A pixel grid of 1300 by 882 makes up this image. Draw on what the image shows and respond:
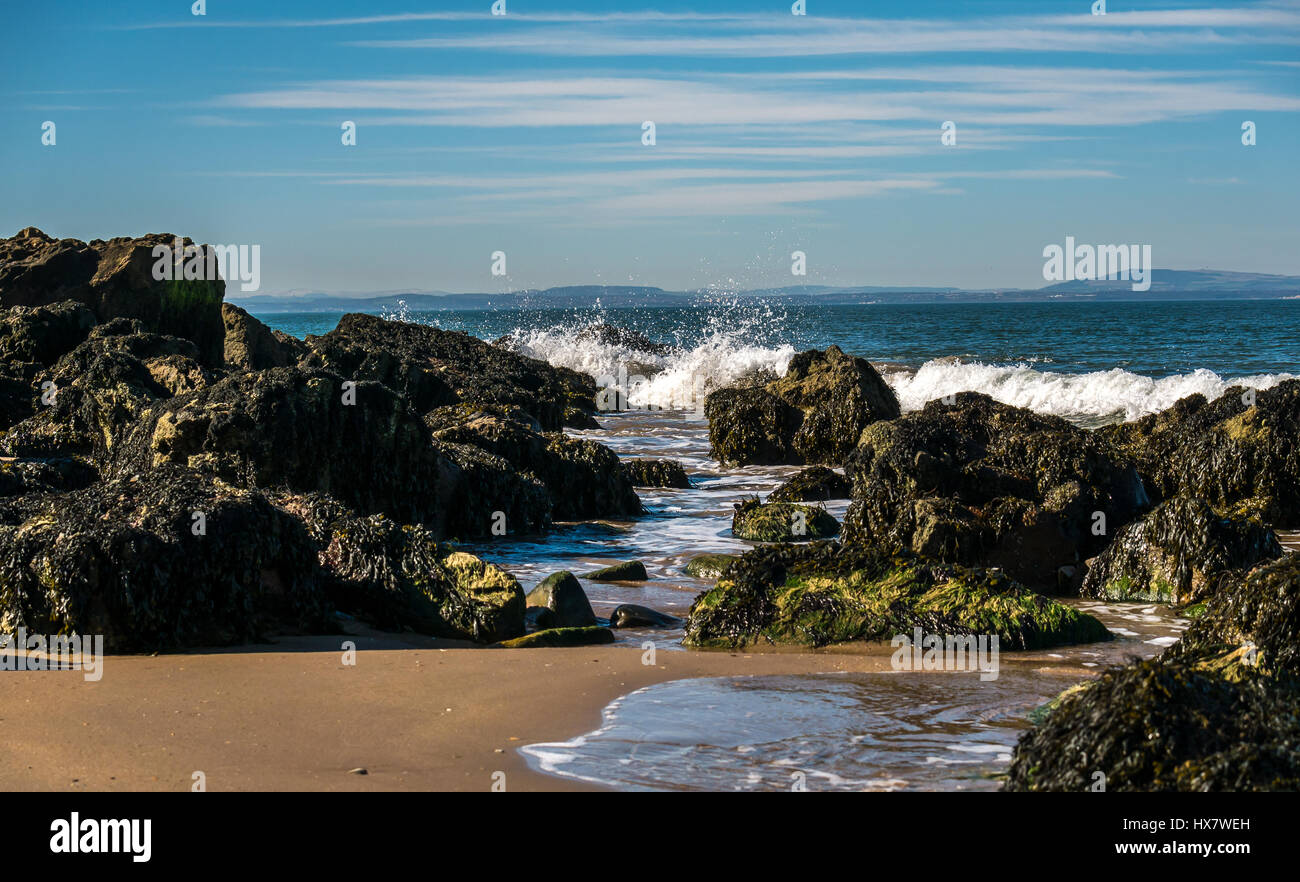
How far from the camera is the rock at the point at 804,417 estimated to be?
55.4ft

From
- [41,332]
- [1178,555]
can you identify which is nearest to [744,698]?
[1178,555]

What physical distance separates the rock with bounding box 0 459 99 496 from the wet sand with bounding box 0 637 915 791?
377cm

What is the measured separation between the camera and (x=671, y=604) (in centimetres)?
818

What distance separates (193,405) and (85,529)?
3428 mm

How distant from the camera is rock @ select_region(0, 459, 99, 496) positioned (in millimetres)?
9231

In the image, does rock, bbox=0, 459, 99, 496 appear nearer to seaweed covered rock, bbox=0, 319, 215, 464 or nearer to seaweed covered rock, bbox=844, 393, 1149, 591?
seaweed covered rock, bbox=0, 319, 215, 464

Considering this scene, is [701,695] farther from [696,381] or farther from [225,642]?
[696,381]

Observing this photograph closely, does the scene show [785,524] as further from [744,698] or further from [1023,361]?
[1023,361]

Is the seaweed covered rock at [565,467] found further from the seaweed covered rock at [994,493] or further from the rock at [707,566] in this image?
the rock at [707,566]

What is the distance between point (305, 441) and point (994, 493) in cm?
582

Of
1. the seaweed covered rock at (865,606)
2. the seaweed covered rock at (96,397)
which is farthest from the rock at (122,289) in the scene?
the seaweed covered rock at (865,606)

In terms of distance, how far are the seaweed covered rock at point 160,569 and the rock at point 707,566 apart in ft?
10.2

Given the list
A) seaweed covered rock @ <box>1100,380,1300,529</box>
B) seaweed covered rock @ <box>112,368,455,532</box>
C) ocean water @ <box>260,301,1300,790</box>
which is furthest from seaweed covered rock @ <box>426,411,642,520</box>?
seaweed covered rock @ <box>1100,380,1300,529</box>
